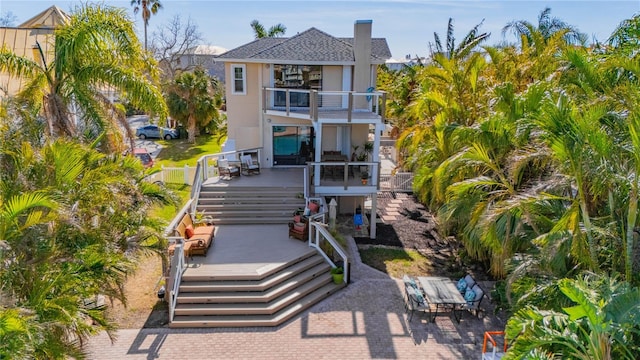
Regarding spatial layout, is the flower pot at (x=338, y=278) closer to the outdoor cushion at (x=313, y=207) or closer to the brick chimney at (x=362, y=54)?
the outdoor cushion at (x=313, y=207)

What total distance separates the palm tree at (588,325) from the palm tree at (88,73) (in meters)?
10.2

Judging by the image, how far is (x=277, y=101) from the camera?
20.3m

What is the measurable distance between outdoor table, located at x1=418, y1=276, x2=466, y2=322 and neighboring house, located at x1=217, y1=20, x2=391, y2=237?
5.45 meters

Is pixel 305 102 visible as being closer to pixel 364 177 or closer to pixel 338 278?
pixel 364 177

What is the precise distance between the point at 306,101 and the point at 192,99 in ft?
61.2

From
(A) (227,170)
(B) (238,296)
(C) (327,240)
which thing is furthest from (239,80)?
(B) (238,296)

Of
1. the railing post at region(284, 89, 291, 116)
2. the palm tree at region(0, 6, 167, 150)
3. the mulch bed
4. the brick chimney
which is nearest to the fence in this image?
the mulch bed

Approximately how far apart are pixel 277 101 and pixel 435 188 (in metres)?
9.08

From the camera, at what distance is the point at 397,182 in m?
25.7

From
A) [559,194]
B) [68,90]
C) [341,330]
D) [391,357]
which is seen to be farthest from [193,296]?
[559,194]

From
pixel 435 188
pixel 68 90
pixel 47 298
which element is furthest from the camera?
pixel 435 188

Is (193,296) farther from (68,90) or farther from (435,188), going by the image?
(435,188)

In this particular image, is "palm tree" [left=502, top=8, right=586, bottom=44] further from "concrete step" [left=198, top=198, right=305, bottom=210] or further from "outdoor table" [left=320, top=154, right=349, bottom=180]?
"concrete step" [left=198, top=198, right=305, bottom=210]

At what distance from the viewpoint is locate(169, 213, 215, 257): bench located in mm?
13586
